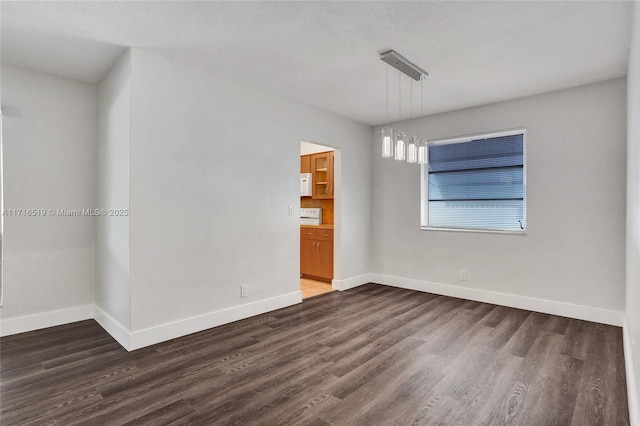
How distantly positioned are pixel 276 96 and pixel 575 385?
3871 millimetres

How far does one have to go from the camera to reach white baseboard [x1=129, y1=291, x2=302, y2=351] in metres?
2.90

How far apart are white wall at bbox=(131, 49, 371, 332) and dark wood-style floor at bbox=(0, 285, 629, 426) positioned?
475mm

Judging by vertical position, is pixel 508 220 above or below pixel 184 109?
below

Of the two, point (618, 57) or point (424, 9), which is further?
point (618, 57)

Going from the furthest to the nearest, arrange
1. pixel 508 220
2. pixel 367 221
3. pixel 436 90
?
pixel 367 221
pixel 508 220
pixel 436 90

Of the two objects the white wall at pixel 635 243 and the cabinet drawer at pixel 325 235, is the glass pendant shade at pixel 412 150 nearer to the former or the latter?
the white wall at pixel 635 243

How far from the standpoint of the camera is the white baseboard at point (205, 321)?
290 cm

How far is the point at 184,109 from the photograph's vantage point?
3.19 meters

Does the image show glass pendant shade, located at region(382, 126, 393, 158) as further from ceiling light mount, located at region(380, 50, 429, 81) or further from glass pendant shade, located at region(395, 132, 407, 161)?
ceiling light mount, located at region(380, 50, 429, 81)

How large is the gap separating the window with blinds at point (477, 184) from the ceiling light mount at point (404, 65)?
1640 millimetres

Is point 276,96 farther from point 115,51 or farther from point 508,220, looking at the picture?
point 508,220

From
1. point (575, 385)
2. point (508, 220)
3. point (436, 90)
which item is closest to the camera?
point (575, 385)

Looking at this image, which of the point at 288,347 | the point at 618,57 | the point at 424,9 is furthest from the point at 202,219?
the point at 618,57

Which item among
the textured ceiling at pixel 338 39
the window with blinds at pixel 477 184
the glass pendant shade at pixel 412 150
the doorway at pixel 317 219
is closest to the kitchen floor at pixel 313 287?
the doorway at pixel 317 219
